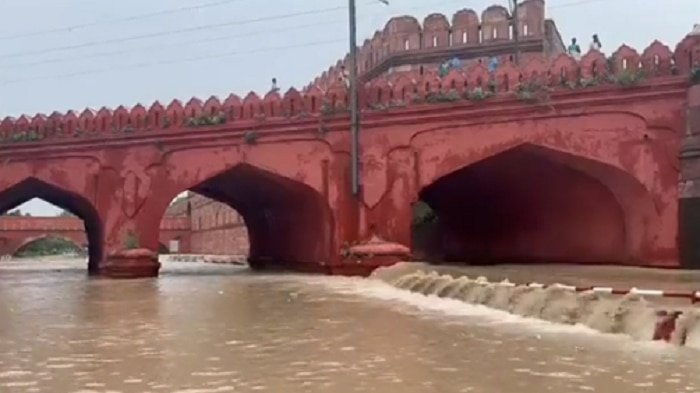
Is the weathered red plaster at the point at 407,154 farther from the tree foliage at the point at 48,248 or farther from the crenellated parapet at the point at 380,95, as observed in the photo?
the tree foliage at the point at 48,248

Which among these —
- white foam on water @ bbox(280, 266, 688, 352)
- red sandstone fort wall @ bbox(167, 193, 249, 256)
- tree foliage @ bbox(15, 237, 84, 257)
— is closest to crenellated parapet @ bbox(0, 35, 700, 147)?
white foam on water @ bbox(280, 266, 688, 352)

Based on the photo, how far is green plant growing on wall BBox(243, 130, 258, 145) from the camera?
17.3 m

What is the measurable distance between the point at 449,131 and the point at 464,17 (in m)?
9.55

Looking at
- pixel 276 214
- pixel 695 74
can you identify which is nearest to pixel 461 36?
pixel 276 214

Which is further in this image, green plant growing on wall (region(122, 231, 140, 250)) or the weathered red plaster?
green plant growing on wall (region(122, 231, 140, 250))

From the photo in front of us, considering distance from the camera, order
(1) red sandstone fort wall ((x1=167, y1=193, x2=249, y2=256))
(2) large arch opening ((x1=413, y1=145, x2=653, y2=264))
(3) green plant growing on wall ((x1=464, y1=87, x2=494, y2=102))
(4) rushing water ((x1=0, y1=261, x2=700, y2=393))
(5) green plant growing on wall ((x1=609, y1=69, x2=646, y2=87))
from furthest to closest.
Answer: (1) red sandstone fort wall ((x1=167, y1=193, x2=249, y2=256)) < (2) large arch opening ((x1=413, y1=145, x2=653, y2=264)) < (3) green plant growing on wall ((x1=464, y1=87, x2=494, y2=102)) < (5) green plant growing on wall ((x1=609, y1=69, x2=646, y2=87)) < (4) rushing water ((x1=0, y1=261, x2=700, y2=393))

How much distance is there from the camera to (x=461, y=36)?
25000 millimetres

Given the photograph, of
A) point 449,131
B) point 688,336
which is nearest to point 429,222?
point 449,131

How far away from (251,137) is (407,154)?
3.04m

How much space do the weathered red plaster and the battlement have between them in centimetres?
628

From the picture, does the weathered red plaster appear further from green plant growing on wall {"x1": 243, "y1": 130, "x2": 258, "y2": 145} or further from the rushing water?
the rushing water

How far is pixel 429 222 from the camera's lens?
24953 mm

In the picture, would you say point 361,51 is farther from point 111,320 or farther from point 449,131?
point 111,320

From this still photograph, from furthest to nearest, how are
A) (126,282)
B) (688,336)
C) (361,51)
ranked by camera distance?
(361,51)
(126,282)
(688,336)
